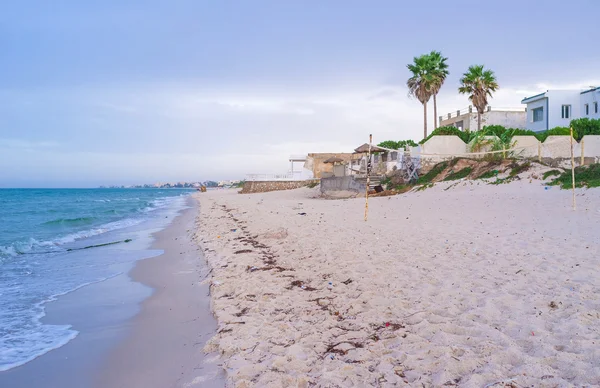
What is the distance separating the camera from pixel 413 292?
533cm

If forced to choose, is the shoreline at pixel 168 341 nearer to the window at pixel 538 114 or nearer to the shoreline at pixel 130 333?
the shoreline at pixel 130 333

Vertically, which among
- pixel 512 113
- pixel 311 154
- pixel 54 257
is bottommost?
pixel 54 257

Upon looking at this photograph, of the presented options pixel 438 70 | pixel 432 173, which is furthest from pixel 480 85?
pixel 432 173

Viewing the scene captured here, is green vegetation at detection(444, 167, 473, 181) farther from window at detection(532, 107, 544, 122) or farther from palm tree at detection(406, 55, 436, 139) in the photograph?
window at detection(532, 107, 544, 122)

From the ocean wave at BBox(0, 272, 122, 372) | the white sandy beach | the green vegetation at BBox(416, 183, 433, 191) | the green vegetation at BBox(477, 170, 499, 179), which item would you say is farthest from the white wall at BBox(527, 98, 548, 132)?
the ocean wave at BBox(0, 272, 122, 372)

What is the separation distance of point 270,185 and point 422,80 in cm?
2005

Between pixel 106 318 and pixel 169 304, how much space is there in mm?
890

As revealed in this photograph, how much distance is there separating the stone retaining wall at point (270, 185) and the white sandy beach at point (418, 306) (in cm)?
3602

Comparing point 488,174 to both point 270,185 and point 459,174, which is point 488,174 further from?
point 270,185

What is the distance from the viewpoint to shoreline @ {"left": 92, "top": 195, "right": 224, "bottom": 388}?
386 centimetres

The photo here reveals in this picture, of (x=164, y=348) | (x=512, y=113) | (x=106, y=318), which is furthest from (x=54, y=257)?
(x=512, y=113)

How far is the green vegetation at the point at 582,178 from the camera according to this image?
13.2 meters

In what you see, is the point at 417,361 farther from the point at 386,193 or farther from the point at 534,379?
the point at 386,193

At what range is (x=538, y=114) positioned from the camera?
122 ft
